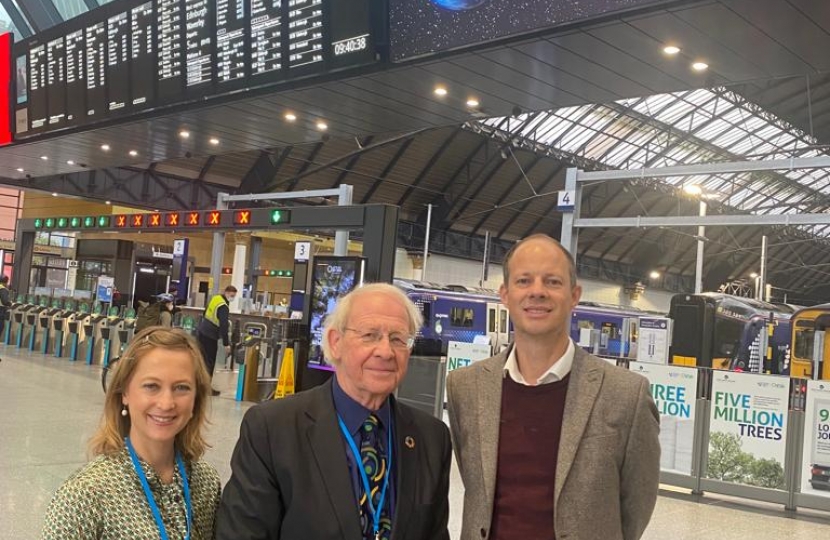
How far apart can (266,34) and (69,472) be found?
3924 mm

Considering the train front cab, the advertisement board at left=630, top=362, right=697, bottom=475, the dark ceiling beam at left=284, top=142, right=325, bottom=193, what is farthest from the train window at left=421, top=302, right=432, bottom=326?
the advertisement board at left=630, top=362, right=697, bottom=475

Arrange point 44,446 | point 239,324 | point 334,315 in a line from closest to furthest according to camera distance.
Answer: point 334,315
point 44,446
point 239,324

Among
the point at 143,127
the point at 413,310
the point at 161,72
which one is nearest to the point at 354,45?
the point at 161,72

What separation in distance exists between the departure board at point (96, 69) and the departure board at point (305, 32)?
128 inches

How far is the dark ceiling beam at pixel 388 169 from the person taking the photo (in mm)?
26214

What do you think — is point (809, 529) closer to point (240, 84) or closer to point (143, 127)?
point (240, 84)

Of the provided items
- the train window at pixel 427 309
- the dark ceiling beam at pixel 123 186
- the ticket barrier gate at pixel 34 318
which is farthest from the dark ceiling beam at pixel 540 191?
the ticket barrier gate at pixel 34 318

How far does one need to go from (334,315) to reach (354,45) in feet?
15.1

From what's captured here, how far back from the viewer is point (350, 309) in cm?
178

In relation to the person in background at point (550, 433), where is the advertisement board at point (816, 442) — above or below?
below

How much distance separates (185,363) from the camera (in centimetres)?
192

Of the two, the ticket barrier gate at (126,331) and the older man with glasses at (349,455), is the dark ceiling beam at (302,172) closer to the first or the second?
the ticket barrier gate at (126,331)

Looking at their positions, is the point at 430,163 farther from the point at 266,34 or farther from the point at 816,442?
the point at 816,442

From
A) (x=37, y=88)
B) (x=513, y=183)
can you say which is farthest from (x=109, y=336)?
(x=513, y=183)
